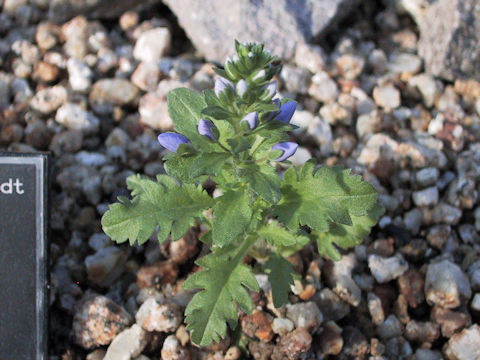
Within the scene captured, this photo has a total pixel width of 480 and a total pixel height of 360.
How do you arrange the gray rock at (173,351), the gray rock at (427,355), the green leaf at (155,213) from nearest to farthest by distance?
the green leaf at (155,213) → the gray rock at (173,351) → the gray rock at (427,355)

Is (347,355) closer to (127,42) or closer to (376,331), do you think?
(376,331)

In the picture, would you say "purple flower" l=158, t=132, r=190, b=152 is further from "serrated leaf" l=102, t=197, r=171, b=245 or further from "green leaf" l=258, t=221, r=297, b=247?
"green leaf" l=258, t=221, r=297, b=247

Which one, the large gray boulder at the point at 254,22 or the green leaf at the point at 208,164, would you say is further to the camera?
the large gray boulder at the point at 254,22

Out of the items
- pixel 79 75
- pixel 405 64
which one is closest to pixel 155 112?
pixel 79 75

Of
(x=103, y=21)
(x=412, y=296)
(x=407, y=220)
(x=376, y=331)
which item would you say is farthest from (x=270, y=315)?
(x=103, y=21)

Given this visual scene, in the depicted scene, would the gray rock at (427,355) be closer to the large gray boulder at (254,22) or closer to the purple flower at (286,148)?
the purple flower at (286,148)

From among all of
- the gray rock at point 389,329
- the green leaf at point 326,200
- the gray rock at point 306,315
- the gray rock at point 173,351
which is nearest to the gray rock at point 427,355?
the gray rock at point 389,329

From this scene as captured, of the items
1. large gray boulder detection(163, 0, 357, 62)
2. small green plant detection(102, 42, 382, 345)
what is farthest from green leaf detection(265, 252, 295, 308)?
large gray boulder detection(163, 0, 357, 62)
